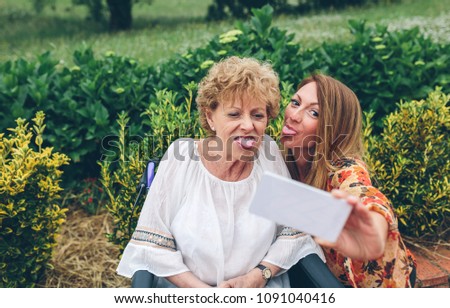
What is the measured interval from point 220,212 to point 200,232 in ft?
0.45

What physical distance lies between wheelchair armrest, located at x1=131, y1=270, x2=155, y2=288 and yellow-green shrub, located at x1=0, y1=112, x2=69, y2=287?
1.05m

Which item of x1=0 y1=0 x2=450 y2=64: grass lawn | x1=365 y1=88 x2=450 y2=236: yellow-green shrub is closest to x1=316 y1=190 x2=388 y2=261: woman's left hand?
x1=365 y1=88 x2=450 y2=236: yellow-green shrub

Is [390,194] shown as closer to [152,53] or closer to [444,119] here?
[444,119]

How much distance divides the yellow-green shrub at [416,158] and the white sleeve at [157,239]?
1696 millimetres

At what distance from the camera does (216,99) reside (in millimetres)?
2520

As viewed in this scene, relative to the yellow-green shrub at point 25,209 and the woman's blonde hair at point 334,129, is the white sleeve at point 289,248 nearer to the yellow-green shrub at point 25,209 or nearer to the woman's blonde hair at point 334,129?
the woman's blonde hair at point 334,129

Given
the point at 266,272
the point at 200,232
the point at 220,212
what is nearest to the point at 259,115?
the point at 220,212

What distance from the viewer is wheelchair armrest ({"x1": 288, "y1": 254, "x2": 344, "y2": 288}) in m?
2.44

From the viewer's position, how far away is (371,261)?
96.3 inches

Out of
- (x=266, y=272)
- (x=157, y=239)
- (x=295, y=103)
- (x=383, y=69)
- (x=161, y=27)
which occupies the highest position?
(x=295, y=103)

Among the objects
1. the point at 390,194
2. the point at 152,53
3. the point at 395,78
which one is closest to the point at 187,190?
the point at 390,194

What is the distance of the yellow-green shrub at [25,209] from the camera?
305cm

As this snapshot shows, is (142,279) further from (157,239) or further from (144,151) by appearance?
(144,151)

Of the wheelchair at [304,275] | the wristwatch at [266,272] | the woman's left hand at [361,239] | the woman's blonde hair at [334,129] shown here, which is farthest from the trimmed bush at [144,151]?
the woman's left hand at [361,239]
